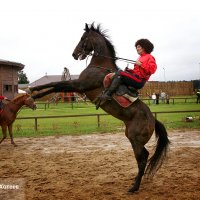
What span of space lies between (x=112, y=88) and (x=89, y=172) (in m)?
2.73

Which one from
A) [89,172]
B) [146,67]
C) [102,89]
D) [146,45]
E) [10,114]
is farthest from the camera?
[10,114]

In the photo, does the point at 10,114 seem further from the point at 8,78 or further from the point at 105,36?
the point at 8,78

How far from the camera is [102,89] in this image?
5965mm

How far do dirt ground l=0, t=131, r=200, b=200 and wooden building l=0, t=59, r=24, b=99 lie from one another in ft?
51.9

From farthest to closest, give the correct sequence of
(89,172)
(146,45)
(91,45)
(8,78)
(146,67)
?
(8,78), (89,172), (91,45), (146,45), (146,67)

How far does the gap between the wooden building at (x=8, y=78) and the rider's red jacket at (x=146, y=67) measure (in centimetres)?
2241

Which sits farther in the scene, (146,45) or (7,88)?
(7,88)

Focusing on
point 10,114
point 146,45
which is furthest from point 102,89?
point 10,114

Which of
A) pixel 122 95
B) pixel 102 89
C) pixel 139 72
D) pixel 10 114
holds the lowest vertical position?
pixel 10 114

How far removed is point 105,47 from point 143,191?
120 inches

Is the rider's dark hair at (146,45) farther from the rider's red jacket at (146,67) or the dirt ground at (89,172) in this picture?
the dirt ground at (89,172)

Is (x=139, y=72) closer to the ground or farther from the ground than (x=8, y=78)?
closer to the ground

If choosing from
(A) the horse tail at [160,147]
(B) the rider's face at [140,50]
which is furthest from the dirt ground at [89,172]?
(B) the rider's face at [140,50]

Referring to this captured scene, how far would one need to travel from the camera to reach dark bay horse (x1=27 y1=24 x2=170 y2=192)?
5.83 meters
